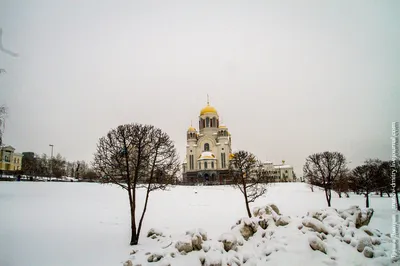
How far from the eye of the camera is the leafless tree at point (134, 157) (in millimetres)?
14547

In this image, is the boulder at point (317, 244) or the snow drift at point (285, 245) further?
the boulder at point (317, 244)

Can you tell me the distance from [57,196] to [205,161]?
4796 centimetres

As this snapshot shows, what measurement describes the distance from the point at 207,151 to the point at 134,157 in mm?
64712

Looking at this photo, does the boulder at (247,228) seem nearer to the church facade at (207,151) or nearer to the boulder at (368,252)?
the boulder at (368,252)

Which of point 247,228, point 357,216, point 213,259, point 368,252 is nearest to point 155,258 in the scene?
point 213,259

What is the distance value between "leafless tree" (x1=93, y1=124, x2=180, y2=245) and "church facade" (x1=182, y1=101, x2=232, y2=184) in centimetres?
5546

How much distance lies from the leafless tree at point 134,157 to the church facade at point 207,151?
5546cm

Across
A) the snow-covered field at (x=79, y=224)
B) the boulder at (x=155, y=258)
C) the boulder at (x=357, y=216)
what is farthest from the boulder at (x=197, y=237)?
the boulder at (x=357, y=216)

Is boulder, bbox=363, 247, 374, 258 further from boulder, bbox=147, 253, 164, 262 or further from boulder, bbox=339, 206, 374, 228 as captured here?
boulder, bbox=147, 253, 164, 262

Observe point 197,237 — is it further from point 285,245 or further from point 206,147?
point 206,147

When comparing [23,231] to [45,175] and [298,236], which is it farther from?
[45,175]

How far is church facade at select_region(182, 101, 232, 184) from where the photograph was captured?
7294 cm

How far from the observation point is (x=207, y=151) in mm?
79688

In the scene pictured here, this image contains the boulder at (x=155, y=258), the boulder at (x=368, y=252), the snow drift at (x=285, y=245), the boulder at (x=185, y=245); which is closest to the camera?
the boulder at (x=368, y=252)
